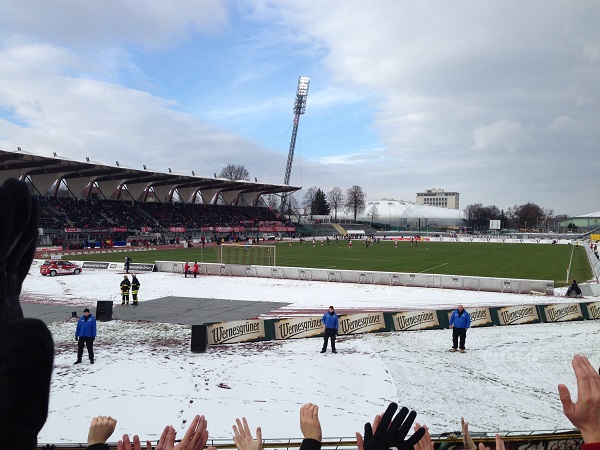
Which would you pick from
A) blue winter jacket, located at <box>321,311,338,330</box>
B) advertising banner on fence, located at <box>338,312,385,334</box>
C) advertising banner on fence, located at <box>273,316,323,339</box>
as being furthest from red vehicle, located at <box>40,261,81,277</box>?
blue winter jacket, located at <box>321,311,338,330</box>

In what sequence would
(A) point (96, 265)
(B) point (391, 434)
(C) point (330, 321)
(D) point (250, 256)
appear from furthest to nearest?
(D) point (250, 256) < (A) point (96, 265) < (C) point (330, 321) < (B) point (391, 434)

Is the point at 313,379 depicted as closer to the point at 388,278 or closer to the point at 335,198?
the point at 388,278

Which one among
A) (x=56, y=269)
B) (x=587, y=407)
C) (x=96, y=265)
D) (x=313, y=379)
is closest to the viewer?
(x=587, y=407)

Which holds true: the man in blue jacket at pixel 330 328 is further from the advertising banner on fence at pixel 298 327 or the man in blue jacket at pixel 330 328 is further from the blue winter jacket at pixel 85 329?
the blue winter jacket at pixel 85 329

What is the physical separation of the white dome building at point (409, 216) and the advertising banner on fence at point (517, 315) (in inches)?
5248

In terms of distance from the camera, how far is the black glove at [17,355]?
65.0 inches

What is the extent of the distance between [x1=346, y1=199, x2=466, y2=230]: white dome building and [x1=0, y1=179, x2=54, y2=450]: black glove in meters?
151

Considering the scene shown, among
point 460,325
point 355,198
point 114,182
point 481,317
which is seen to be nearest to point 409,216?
point 355,198

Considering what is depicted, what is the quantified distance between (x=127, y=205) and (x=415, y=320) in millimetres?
67972

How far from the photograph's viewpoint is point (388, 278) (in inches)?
1131

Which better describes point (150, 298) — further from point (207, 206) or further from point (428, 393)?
point (207, 206)

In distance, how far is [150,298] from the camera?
925 inches

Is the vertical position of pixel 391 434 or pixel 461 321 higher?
pixel 391 434

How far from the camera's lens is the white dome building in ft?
511
